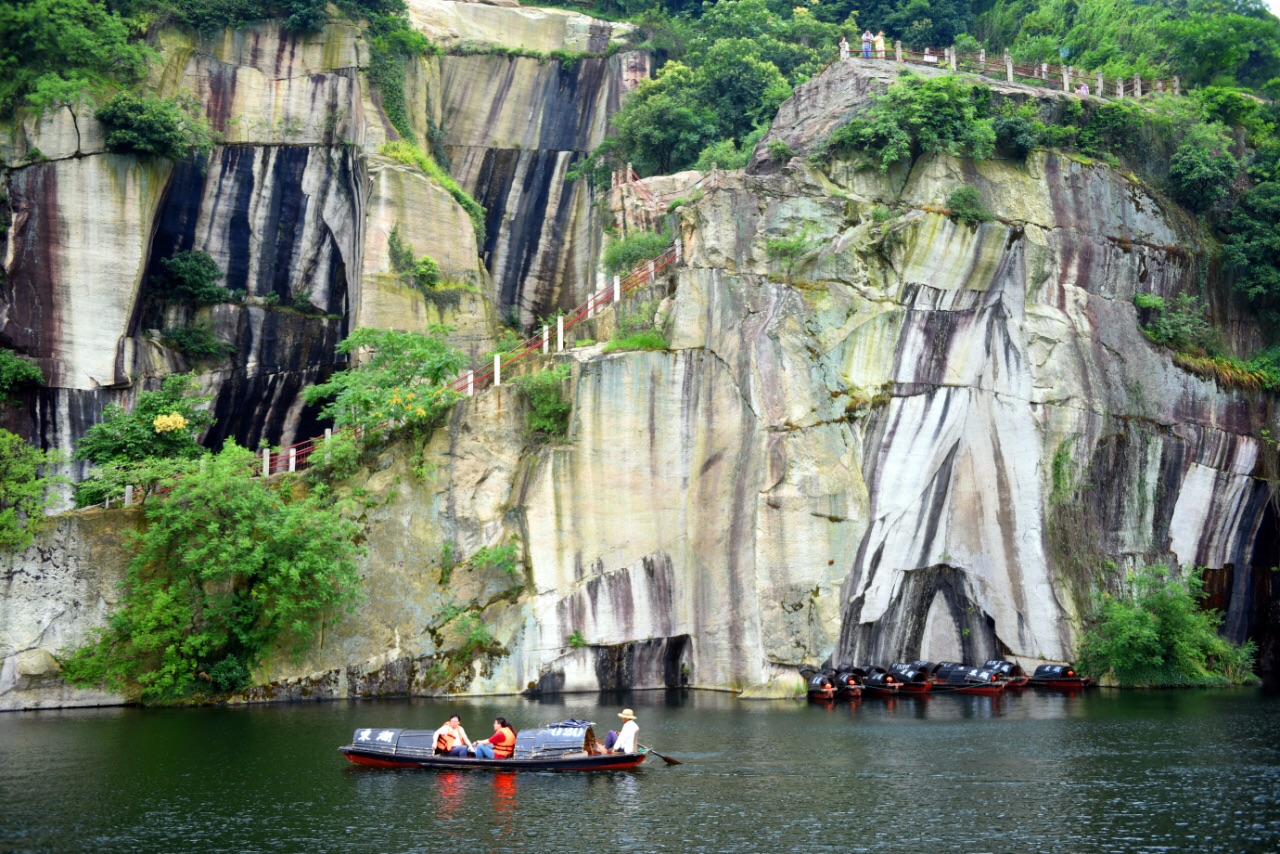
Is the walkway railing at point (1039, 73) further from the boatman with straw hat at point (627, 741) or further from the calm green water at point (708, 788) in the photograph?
the boatman with straw hat at point (627, 741)

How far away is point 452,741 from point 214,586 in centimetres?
1441

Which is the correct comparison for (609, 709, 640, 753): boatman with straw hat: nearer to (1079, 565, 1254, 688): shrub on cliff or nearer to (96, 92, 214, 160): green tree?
(1079, 565, 1254, 688): shrub on cliff

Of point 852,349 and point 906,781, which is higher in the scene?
point 852,349

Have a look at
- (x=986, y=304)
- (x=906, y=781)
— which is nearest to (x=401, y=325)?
(x=986, y=304)

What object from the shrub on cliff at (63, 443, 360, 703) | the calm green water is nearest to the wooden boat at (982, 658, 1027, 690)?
the calm green water

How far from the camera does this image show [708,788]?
834 inches

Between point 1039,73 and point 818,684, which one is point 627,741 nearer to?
point 818,684

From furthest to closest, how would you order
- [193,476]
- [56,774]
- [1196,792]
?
[193,476], [56,774], [1196,792]

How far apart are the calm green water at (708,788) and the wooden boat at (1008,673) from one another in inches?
263

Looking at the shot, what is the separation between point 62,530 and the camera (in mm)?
35312

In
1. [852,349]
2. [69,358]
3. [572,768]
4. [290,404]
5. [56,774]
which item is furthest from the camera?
[290,404]

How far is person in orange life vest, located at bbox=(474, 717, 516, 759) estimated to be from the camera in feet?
78.4

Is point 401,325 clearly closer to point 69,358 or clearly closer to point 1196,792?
point 69,358

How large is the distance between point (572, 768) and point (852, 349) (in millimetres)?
18399
